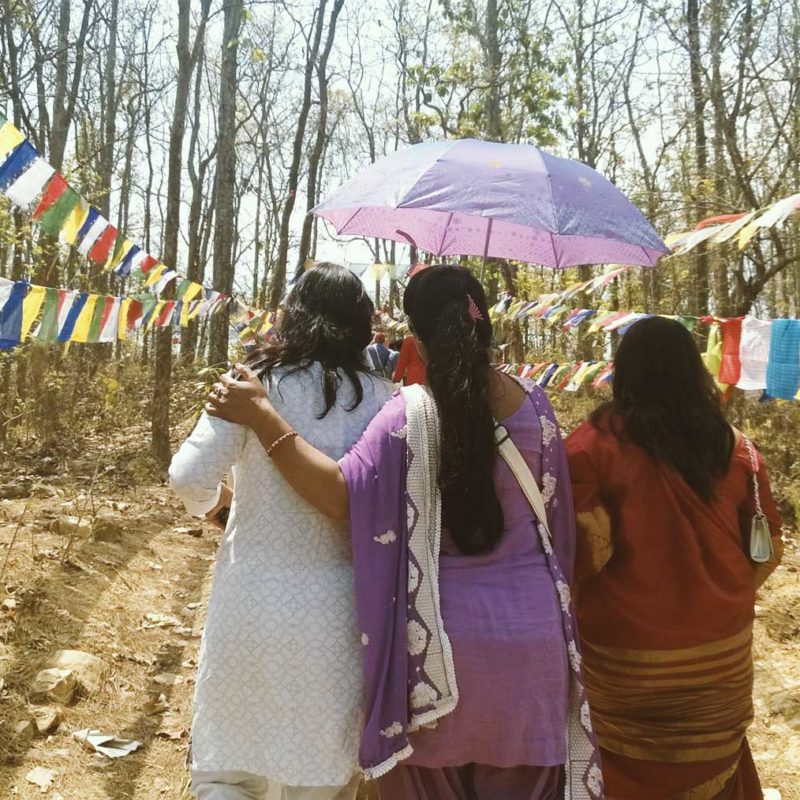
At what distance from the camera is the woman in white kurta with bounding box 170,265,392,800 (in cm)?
182

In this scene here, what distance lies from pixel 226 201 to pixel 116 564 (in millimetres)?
6906

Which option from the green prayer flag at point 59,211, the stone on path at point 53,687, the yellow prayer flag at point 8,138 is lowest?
the stone on path at point 53,687

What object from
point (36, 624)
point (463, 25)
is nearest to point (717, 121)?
point (463, 25)

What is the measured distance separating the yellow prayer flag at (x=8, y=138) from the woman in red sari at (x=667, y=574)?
307 cm

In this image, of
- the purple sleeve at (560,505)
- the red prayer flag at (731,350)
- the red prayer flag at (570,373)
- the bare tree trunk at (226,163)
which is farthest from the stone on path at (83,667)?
the bare tree trunk at (226,163)

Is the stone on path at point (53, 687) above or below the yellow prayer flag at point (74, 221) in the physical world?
below

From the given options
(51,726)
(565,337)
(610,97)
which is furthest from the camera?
(610,97)

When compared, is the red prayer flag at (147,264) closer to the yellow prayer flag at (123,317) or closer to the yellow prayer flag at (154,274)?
the yellow prayer flag at (154,274)

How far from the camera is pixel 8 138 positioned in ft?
12.1

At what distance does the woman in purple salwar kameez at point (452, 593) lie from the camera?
1.77 meters

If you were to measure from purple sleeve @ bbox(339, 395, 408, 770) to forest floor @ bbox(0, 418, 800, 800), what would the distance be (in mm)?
1916

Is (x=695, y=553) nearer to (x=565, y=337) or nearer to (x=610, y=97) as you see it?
(x=565, y=337)

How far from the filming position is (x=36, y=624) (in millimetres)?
4305

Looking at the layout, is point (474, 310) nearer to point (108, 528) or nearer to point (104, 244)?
point (104, 244)
